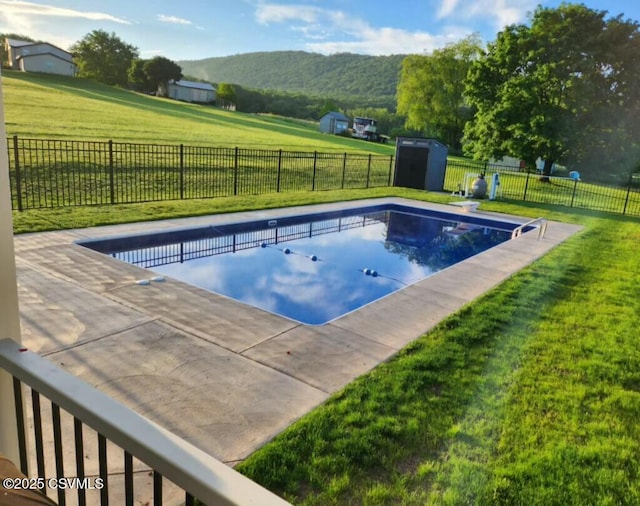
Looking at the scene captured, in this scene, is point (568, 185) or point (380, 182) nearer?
point (568, 185)

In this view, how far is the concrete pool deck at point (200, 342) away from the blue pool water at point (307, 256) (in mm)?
729

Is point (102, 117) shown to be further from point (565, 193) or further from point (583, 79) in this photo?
point (583, 79)

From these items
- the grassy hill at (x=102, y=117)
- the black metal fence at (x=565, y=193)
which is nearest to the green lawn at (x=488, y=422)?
the black metal fence at (x=565, y=193)

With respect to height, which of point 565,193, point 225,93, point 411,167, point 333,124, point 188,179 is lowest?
point 188,179

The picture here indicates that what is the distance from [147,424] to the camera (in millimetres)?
1111

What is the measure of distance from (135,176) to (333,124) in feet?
139

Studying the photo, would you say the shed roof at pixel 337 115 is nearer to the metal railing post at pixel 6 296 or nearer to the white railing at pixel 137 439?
the metal railing post at pixel 6 296

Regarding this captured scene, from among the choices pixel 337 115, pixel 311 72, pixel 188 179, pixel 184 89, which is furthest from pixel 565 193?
pixel 337 115

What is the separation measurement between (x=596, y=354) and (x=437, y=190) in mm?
12209

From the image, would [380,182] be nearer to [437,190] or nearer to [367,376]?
[437,190]

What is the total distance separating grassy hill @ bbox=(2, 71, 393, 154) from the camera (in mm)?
19138

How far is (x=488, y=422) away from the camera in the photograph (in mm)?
2799

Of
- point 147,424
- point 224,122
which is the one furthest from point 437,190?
point 224,122

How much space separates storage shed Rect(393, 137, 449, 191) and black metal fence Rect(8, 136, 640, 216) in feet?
3.02
